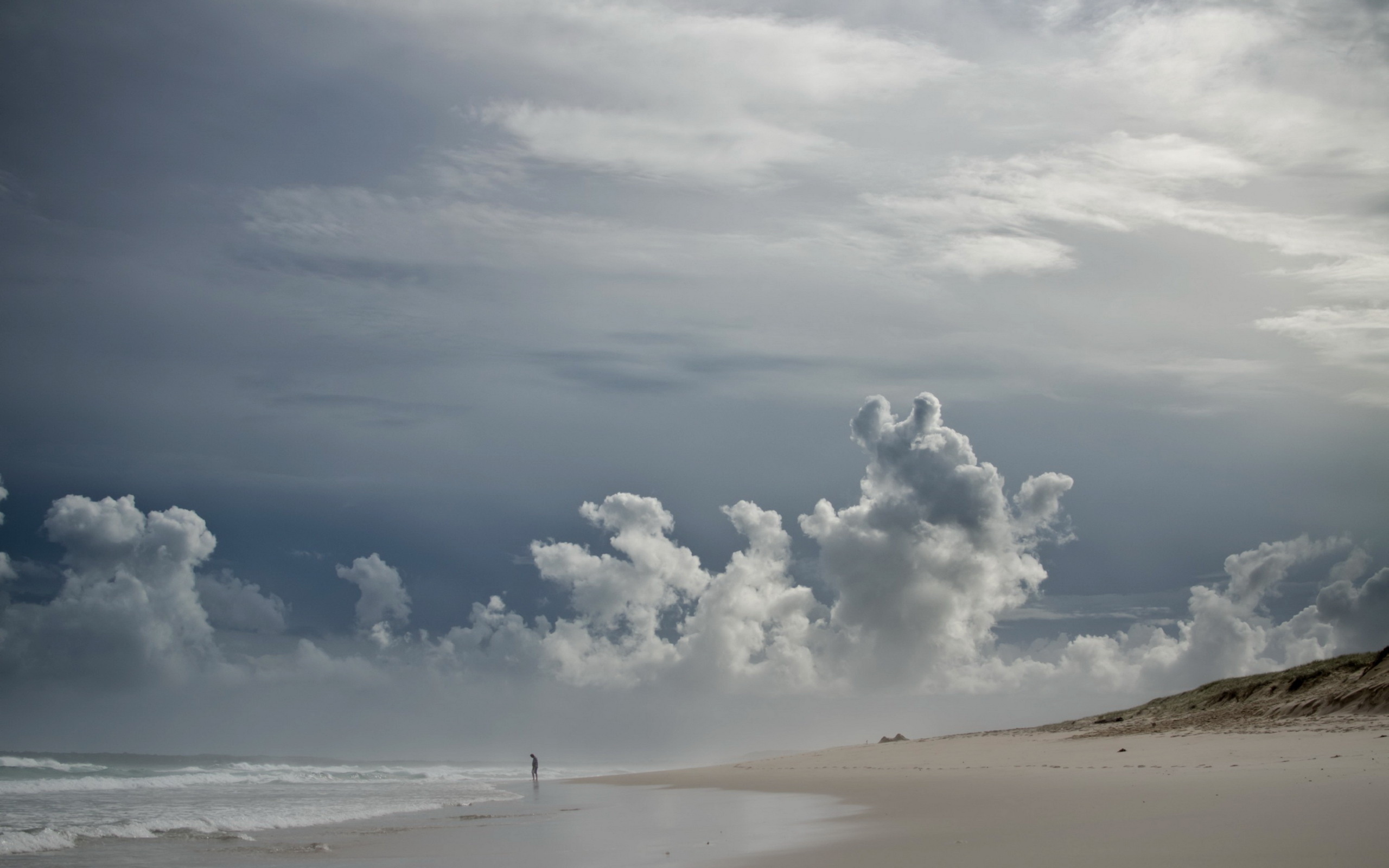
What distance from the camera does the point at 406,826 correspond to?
2373cm

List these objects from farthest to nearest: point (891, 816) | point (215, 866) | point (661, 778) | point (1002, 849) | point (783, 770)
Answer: point (661, 778), point (783, 770), point (891, 816), point (215, 866), point (1002, 849)

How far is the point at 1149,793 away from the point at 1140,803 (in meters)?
1.85

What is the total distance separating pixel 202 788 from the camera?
5016 cm

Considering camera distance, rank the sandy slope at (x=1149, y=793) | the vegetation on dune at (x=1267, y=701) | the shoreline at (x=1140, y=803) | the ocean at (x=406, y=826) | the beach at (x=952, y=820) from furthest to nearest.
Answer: the vegetation on dune at (x=1267, y=701)
the ocean at (x=406, y=826)
the beach at (x=952, y=820)
the sandy slope at (x=1149, y=793)
the shoreline at (x=1140, y=803)

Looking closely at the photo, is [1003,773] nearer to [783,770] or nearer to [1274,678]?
[783,770]

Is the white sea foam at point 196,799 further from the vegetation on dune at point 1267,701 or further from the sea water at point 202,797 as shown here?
the vegetation on dune at point 1267,701

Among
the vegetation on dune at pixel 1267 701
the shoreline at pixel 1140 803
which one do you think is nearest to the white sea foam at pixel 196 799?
the shoreline at pixel 1140 803

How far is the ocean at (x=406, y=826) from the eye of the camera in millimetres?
15766

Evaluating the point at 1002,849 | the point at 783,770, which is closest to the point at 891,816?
the point at 1002,849

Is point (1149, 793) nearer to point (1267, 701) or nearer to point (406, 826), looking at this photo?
point (406, 826)

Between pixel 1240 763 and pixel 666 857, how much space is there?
1479 cm

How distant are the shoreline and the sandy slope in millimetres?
50

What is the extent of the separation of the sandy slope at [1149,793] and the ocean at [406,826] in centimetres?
211

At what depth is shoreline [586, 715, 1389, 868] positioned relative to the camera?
9.88 m
